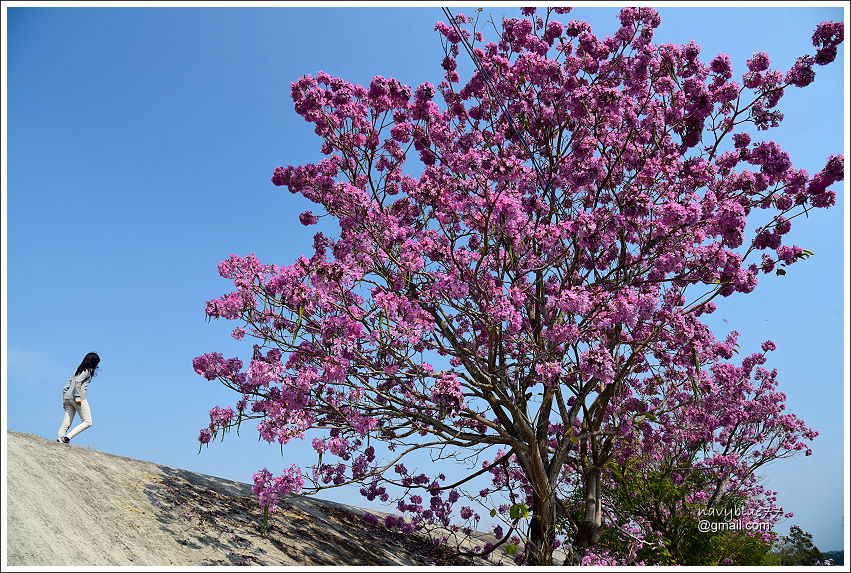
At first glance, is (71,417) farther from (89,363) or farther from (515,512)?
(515,512)

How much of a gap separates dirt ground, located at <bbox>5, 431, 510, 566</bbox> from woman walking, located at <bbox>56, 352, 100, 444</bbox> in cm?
30

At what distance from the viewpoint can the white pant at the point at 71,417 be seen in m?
9.59

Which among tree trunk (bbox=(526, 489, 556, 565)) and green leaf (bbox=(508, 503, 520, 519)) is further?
green leaf (bbox=(508, 503, 520, 519))

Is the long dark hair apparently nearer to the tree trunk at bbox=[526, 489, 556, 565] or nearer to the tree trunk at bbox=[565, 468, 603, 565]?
the tree trunk at bbox=[526, 489, 556, 565]

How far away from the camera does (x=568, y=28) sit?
10.2 metres

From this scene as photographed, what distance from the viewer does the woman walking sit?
375 inches

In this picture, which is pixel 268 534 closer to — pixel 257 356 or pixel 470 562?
pixel 257 356

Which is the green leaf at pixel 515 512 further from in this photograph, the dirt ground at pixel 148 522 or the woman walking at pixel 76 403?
the woman walking at pixel 76 403

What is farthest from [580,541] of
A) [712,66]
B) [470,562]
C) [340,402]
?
[712,66]

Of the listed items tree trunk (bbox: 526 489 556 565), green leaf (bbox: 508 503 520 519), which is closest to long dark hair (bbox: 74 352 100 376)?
green leaf (bbox: 508 503 520 519)

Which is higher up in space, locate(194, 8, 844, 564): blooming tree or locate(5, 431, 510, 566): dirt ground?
locate(194, 8, 844, 564): blooming tree

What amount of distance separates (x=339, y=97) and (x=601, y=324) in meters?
5.40

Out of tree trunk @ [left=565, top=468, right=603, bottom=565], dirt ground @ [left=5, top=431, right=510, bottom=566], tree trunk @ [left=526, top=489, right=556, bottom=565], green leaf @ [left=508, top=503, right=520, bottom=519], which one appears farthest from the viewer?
tree trunk @ [left=565, top=468, right=603, bottom=565]

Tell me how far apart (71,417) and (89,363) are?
2.87ft
